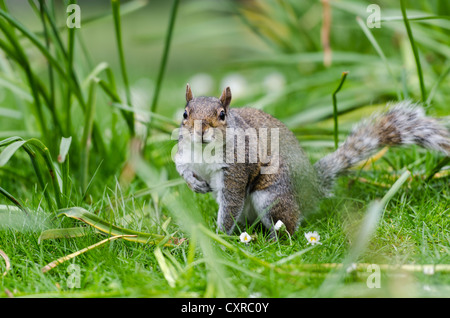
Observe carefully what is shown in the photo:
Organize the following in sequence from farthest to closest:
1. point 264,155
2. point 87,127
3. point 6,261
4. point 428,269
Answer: point 87,127
point 264,155
point 6,261
point 428,269

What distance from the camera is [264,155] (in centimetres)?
158

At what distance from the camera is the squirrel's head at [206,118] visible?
4.48 ft

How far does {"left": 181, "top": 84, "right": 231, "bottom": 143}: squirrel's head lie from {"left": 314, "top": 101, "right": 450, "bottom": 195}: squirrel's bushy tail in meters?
0.46

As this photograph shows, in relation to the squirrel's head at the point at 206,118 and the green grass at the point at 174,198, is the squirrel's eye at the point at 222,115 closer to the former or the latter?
the squirrel's head at the point at 206,118

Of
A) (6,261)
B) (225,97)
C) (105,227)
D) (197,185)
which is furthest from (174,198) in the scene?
(6,261)

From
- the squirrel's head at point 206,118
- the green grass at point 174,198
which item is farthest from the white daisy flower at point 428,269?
the squirrel's head at point 206,118

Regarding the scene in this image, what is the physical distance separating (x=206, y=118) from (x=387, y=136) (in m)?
0.65

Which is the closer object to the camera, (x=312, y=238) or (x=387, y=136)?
(x=312, y=238)

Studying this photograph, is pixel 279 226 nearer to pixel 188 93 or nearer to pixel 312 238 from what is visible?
pixel 312 238

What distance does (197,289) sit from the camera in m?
1.23

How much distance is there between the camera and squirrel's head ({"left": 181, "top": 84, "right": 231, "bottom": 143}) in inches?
53.8
